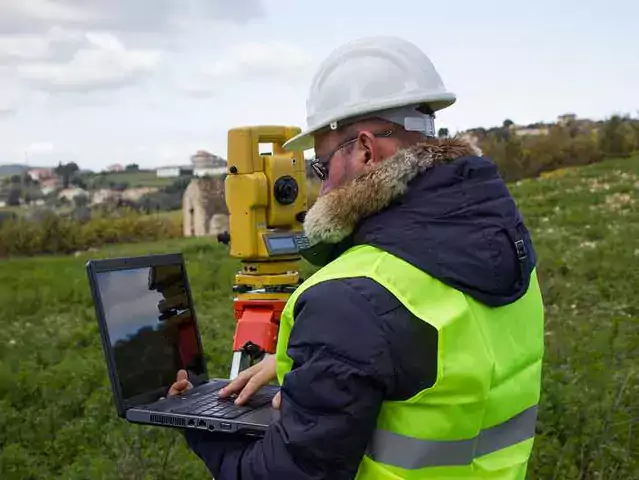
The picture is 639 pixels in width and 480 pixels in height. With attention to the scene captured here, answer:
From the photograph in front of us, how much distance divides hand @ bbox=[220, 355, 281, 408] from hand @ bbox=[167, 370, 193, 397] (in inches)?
9.8

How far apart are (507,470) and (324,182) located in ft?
2.46

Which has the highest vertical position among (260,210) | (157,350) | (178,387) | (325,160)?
(325,160)

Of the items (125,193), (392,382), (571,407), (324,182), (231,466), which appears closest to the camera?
(392,382)

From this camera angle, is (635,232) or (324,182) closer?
(324,182)

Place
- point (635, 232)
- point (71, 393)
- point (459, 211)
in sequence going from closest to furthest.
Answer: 1. point (459, 211)
2. point (71, 393)
3. point (635, 232)

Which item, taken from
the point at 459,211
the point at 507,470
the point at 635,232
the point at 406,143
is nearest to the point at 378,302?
the point at 459,211

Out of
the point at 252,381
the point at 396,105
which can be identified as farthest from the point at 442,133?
the point at 252,381

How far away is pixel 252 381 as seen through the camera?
Answer: 2.01m

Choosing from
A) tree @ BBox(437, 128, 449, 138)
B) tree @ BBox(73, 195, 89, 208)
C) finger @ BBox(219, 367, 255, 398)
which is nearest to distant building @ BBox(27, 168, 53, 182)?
tree @ BBox(73, 195, 89, 208)

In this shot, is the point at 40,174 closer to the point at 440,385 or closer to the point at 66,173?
the point at 66,173

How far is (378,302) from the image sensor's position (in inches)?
58.6

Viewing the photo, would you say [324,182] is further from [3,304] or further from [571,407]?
[3,304]

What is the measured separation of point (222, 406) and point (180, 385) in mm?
336

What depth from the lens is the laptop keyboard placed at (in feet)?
6.29
